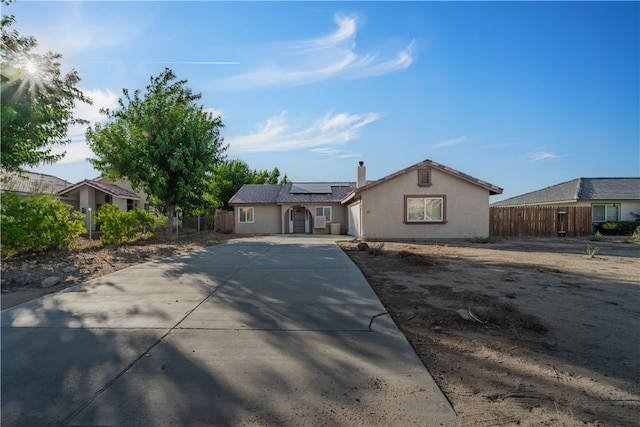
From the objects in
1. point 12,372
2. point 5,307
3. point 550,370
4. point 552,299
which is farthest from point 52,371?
point 552,299

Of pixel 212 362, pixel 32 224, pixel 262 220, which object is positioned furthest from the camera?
pixel 262 220

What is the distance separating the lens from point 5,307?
5469mm

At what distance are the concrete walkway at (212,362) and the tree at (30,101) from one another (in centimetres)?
603

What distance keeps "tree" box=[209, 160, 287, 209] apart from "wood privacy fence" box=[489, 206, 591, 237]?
21674 mm

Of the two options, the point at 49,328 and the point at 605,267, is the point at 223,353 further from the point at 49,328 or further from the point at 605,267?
the point at 605,267

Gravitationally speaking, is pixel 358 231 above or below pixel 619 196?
below

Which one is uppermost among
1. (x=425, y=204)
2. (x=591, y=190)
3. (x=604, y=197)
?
(x=591, y=190)

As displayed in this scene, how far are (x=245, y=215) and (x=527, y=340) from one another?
24.7 metres

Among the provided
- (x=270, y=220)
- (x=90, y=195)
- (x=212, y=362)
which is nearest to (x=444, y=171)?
(x=270, y=220)

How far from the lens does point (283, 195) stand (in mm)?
27531

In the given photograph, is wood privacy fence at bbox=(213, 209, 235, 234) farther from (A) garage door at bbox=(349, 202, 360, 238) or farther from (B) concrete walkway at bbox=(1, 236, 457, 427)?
(B) concrete walkway at bbox=(1, 236, 457, 427)

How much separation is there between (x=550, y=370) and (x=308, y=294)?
3.69 m

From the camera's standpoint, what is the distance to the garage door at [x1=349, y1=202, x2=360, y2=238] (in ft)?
69.4

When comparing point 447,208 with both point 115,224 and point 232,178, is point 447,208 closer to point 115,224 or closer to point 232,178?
point 115,224
